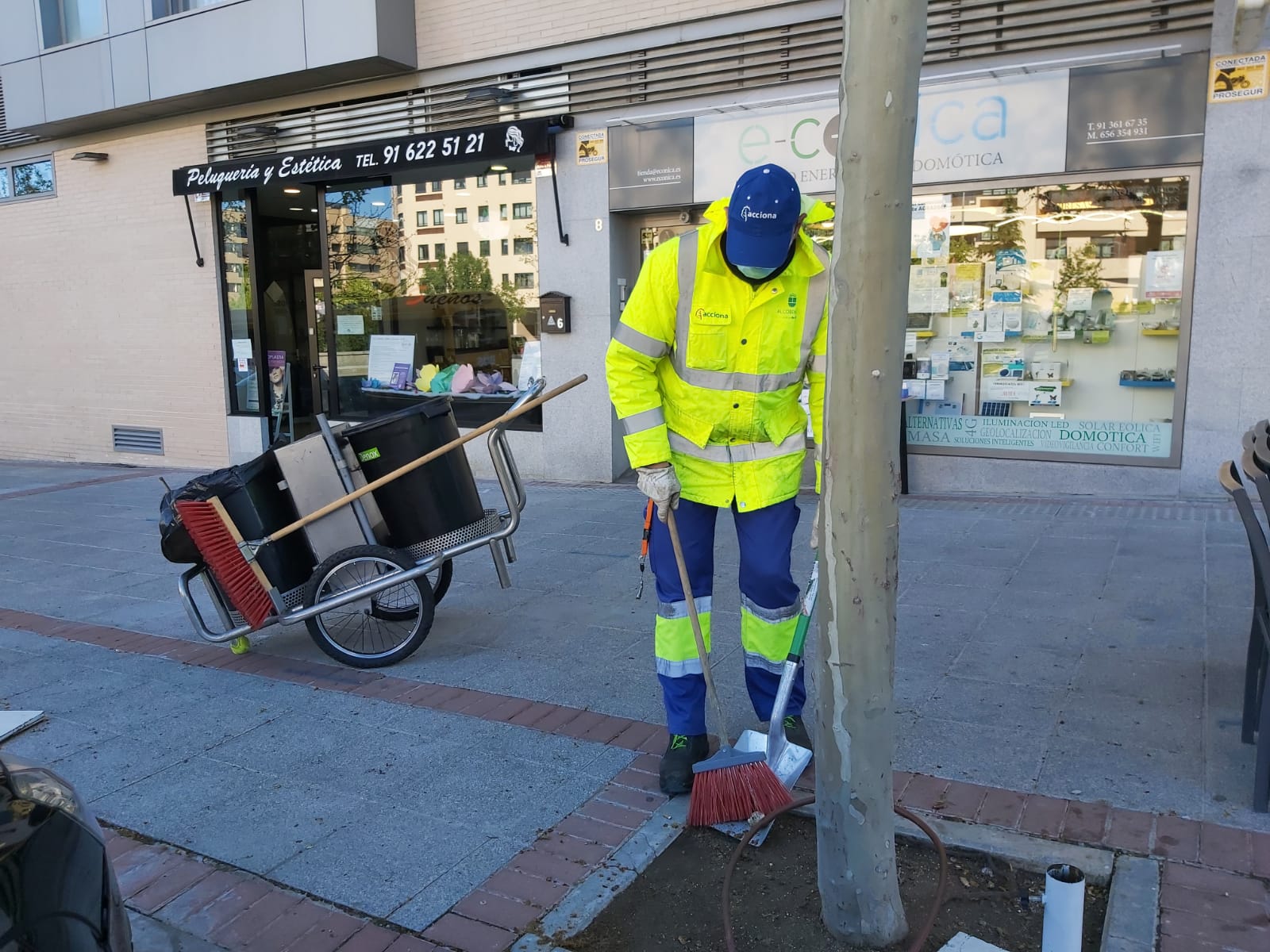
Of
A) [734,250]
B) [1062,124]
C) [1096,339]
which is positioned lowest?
[1096,339]

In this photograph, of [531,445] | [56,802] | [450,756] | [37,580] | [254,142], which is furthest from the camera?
[254,142]

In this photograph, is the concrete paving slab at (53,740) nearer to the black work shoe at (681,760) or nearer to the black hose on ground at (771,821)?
the black work shoe at (681,760)

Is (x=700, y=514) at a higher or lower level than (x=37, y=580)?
higher

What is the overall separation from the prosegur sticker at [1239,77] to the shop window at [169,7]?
34.8 feet

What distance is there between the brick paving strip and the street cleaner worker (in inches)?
15.1

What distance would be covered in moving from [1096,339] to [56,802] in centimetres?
797

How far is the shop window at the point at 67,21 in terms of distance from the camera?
42.2 ft

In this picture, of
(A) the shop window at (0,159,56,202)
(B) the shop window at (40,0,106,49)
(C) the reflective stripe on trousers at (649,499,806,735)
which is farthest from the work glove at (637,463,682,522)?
(A) the shop window at (0,159,56,202)

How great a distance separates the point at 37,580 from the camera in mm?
7090

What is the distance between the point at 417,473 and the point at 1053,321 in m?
5.67

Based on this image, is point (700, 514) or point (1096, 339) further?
point (1096, 339)

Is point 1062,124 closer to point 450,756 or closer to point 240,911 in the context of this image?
point 450,756

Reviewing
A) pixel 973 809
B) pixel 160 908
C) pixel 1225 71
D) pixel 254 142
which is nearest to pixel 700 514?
pixel 973 809

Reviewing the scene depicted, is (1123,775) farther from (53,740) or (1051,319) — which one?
(1051,319)
